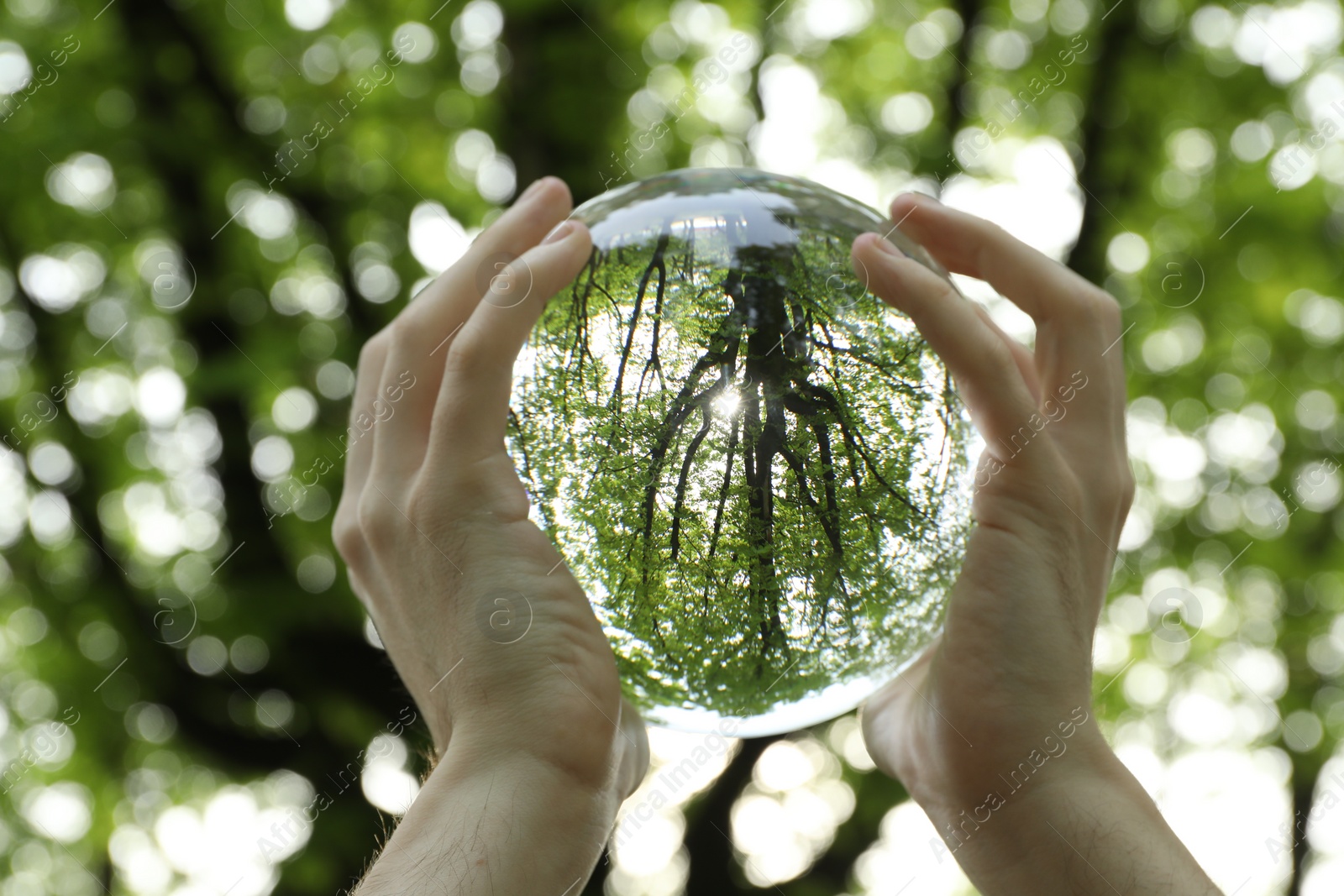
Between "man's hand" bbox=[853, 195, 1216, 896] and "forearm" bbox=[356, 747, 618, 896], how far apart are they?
0.90m

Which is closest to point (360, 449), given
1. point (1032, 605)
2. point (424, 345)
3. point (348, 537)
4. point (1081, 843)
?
point (348, 537)

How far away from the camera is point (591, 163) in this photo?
19.3 feet

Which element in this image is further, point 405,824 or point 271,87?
point 271,87

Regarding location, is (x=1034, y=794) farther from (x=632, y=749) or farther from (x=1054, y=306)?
(x=1054, y=306)


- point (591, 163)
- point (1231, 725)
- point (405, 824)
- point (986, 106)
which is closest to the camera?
point (405, 824)

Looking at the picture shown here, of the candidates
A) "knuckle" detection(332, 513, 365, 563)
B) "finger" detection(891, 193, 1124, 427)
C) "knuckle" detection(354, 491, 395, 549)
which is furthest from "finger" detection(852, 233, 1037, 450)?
"knuckle" detection(332, 513, 365, 563)

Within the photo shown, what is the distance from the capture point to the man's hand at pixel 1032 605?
2.06m

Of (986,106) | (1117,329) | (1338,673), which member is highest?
(1117,329)

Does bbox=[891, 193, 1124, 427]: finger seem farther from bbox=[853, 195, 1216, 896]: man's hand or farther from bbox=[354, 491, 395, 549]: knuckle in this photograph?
bbox=[354, 491, 395, 549]: knuckle

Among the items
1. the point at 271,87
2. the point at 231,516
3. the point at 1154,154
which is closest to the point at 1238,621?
the point at 1154,154

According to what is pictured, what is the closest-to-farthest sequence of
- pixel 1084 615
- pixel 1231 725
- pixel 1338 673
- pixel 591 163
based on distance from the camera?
pixel 1084 615, pixel 591 163, pixel 1338 673, pixel 1231 725

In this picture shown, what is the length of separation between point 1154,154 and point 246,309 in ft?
20.0

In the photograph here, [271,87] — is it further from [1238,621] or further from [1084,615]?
[1238,621]

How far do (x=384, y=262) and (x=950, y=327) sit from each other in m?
5.37
